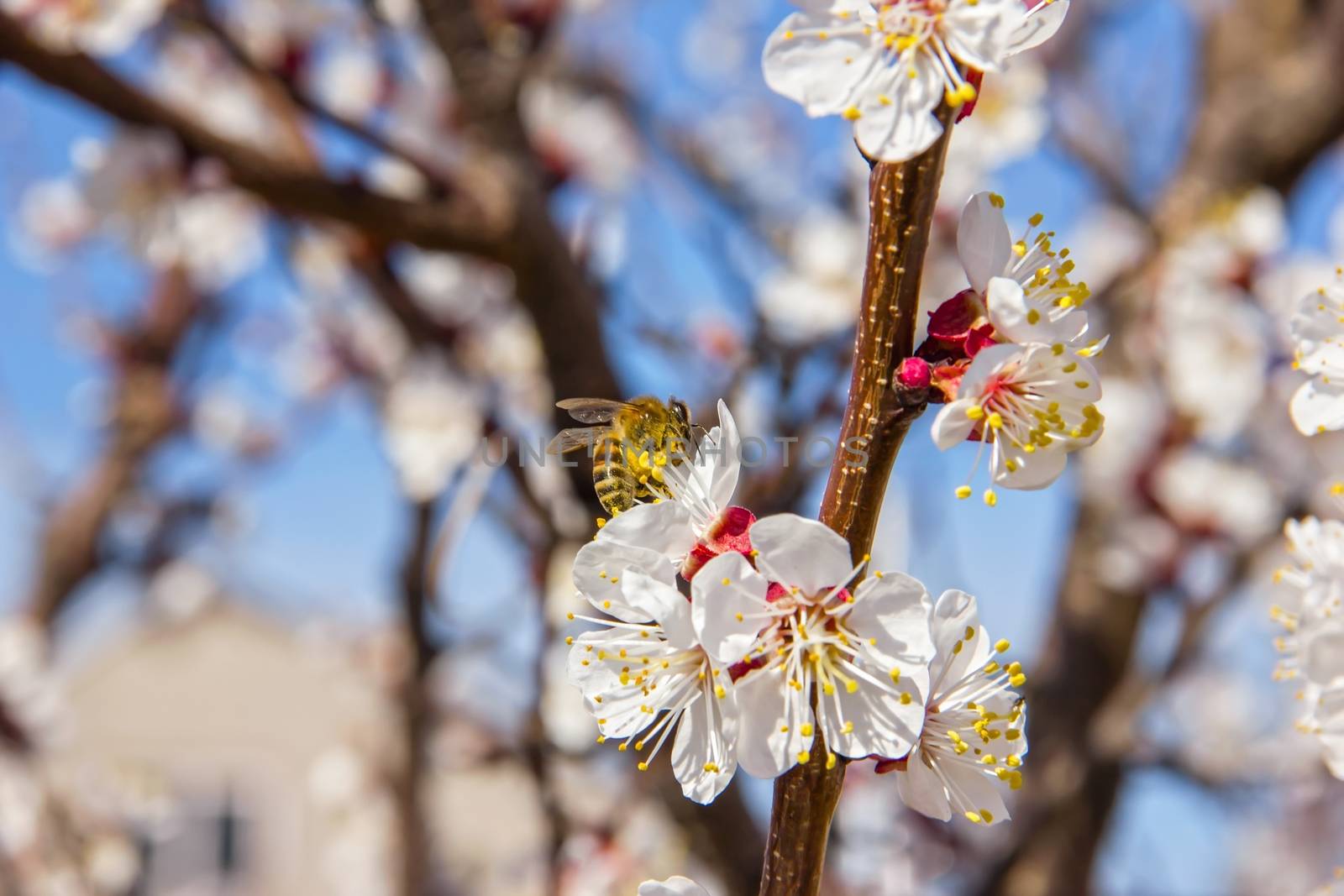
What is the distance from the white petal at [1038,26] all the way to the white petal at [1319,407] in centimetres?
41

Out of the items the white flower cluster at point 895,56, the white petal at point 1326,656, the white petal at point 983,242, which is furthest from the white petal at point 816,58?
the white petal at point 1326,656

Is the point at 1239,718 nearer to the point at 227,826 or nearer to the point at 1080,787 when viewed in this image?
the point at 1080,787

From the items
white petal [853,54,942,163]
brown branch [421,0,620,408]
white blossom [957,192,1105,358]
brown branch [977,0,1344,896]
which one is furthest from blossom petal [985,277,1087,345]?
brown branch [977,0,1344,896]

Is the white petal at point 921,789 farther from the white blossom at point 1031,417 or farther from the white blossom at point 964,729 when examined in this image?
the white blossom at point 1031,417

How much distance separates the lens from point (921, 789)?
0.84 meters

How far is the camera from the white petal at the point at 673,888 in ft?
2.56

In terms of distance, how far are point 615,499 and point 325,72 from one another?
250 centimetres

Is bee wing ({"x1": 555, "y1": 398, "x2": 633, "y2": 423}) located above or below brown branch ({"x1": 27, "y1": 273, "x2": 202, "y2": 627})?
above

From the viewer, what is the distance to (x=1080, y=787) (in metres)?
2.38

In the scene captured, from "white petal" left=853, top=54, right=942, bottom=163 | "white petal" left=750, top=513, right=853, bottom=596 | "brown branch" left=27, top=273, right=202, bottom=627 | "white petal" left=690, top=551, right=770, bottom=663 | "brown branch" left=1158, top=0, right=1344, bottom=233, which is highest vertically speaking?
"brown branch" left=1158, top=0, right=1344, bottom=233

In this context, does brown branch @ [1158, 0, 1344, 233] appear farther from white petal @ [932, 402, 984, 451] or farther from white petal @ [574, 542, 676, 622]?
white petal @ [574, 542, 676, 622]

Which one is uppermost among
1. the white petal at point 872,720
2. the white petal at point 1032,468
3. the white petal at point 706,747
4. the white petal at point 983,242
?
the white petal at point 983,242

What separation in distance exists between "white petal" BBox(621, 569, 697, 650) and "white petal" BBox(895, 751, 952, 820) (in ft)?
0.71

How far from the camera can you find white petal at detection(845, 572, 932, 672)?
2.45 feet
